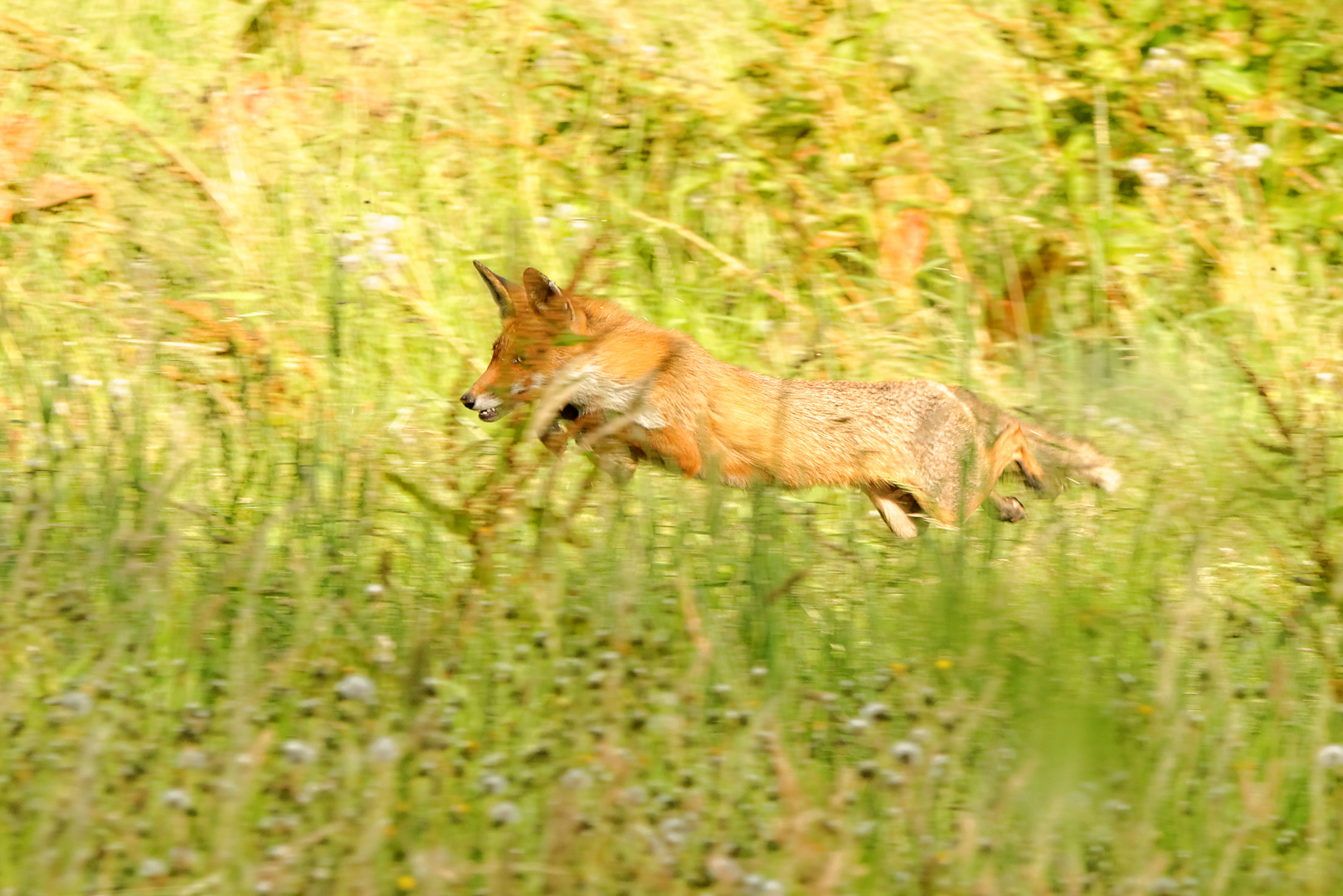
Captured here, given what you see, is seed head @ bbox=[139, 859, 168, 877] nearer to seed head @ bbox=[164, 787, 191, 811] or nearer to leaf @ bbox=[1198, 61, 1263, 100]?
seed head @ bbox=[164, 787, 191, 811]

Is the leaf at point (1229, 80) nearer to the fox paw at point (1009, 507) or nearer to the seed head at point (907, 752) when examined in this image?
the fox paw at point (1009, 507)

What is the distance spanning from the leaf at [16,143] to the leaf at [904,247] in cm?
428

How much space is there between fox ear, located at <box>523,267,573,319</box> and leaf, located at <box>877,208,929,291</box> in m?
2.49

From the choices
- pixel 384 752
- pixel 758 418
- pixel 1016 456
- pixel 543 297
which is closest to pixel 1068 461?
pixel 1016 456

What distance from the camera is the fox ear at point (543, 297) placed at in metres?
5.70

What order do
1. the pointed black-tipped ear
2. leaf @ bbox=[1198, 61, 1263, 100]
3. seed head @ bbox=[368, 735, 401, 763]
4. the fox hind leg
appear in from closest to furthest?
seed head @ bbox=[368, 735, 401, 763], the pointed black-tipped ear, the fox hind leg, leaf @ bbox=[1198, 61, 1263, 100]

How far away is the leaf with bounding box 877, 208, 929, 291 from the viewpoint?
769 cm

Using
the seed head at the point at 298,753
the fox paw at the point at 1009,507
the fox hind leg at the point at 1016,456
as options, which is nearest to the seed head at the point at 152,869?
the seed head at the point at 298,753

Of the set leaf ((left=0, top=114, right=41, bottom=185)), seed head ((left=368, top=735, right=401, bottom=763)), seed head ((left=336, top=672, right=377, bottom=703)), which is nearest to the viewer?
seed head ((left=368, top=735, right=401, bottom=763))

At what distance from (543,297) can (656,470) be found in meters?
0.84

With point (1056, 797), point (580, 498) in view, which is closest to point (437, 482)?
point (580, 498)

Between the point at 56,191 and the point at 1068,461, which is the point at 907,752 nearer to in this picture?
the point at 1068,461

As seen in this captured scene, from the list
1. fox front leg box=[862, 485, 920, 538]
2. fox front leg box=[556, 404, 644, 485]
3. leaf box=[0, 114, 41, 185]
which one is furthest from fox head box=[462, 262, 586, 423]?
leaf box=[0, 114, 41, 185]

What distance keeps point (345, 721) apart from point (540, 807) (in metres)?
0.55
